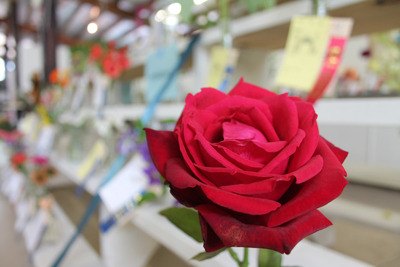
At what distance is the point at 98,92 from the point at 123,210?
3.18 feet

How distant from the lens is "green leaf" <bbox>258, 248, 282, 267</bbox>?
30 centimetres

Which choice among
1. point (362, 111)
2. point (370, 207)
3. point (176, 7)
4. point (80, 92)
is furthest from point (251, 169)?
point (80, 92)

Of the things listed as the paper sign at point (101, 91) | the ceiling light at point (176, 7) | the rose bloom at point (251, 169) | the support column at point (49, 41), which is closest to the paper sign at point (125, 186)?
the ceiling light at point (176, 7)

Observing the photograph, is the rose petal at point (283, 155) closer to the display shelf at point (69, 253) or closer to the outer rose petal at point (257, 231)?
the outer rose petal at point (257, 231)

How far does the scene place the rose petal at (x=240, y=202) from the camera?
0.20 meters

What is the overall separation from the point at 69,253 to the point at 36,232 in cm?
33

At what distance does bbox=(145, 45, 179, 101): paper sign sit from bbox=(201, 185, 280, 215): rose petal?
751 millimetres

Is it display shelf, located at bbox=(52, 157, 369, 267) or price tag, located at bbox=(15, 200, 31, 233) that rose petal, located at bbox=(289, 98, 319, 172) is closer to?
display shelf, located at bbox=(52, 157, 369, 267)

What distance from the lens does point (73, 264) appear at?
49.6 inches

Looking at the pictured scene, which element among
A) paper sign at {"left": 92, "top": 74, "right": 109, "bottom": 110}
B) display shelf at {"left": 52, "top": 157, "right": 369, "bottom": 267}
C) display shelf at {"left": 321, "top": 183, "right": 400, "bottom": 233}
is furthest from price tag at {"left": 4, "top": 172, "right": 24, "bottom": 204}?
display shelf at {"left": 321, "top": 183, "right": 400, "bottom": 233}

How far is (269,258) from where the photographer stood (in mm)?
300

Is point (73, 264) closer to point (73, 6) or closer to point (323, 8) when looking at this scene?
point (323, 8)

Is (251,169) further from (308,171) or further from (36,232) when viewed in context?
(36,232)

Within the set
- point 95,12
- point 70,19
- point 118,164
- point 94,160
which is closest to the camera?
point 118,164
